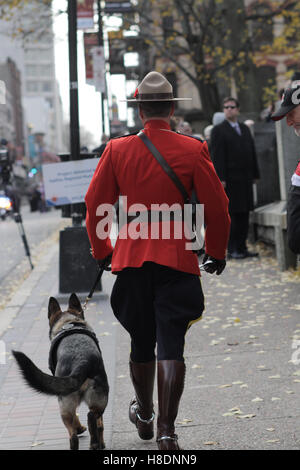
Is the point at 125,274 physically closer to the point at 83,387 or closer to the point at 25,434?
the point at 83,387

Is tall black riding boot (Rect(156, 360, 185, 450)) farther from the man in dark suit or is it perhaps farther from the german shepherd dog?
the man in dark suit

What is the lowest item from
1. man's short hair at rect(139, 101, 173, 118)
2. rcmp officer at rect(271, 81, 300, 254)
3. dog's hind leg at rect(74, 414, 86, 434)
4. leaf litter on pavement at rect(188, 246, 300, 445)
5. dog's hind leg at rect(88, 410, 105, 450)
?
leaf litter on pavement at rect(188, 246, 300, 445)

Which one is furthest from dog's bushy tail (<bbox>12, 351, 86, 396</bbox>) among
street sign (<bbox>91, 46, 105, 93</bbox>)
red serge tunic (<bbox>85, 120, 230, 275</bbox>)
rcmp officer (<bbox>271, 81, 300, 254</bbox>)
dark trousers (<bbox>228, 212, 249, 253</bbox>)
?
street sign (<bbox>91, 46, 105, 93</bbox>)

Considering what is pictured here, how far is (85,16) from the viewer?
21.3 metres

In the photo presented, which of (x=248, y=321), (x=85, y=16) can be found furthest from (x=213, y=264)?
(x=85, y=16)

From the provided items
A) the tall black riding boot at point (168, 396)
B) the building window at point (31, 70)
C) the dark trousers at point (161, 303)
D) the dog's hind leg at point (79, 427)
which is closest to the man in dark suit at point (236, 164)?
the dog's hind leg at point (79, 427)

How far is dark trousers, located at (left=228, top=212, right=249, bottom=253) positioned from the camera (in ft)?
Answer: 42.4

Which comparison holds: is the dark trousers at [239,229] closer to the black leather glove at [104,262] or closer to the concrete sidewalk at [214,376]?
the concrete sidewalk at [214,376]

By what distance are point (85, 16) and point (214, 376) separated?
16.5m

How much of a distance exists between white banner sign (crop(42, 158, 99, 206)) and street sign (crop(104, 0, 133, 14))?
14544 mm

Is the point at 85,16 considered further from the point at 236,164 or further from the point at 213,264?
the point at 213,264

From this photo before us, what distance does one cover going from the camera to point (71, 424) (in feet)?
15.0

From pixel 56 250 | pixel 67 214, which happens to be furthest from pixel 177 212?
pixel 56 250

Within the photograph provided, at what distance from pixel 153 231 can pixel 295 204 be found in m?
0.77
